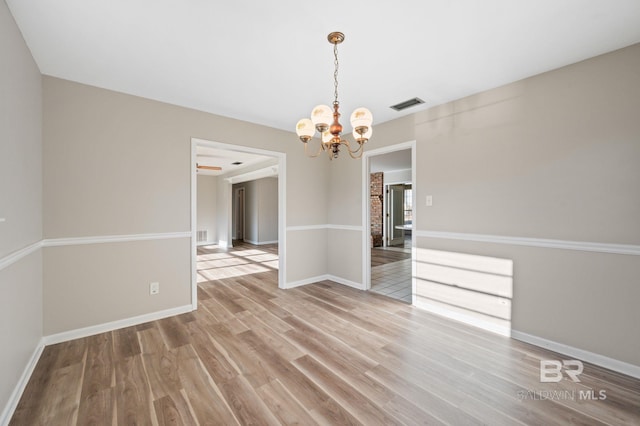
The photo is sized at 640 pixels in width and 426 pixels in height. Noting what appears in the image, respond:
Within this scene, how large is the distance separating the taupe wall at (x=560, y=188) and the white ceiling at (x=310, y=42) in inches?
10.4

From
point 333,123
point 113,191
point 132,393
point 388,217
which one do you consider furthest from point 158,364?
point 388,217

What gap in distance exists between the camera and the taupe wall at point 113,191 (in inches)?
99.8

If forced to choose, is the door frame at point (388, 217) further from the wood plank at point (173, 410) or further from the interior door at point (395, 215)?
the wood plank at point (173, 410)

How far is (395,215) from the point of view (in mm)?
9148

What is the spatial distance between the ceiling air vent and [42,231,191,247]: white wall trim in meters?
3.14

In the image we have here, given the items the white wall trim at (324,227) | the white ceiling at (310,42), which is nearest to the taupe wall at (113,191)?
the white ceiling at (310,42)

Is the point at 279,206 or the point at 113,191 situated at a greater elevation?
the point at 113,191

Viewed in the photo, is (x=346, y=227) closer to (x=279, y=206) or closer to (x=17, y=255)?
(x=279, y=206)

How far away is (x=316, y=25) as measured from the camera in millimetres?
1871

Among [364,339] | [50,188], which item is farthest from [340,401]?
[50,188]

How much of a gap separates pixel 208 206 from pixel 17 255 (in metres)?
7.90

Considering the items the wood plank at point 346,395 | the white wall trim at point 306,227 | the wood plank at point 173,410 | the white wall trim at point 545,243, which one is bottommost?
the wood plank at point 173,410

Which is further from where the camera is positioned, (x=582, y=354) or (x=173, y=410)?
(x=582, y=354)

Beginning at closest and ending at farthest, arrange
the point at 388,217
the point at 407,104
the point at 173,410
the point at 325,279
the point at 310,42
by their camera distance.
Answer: the point at 173,410, the point at 310,42, the point at 407,104, the point at 325,279, the point at 388,217
